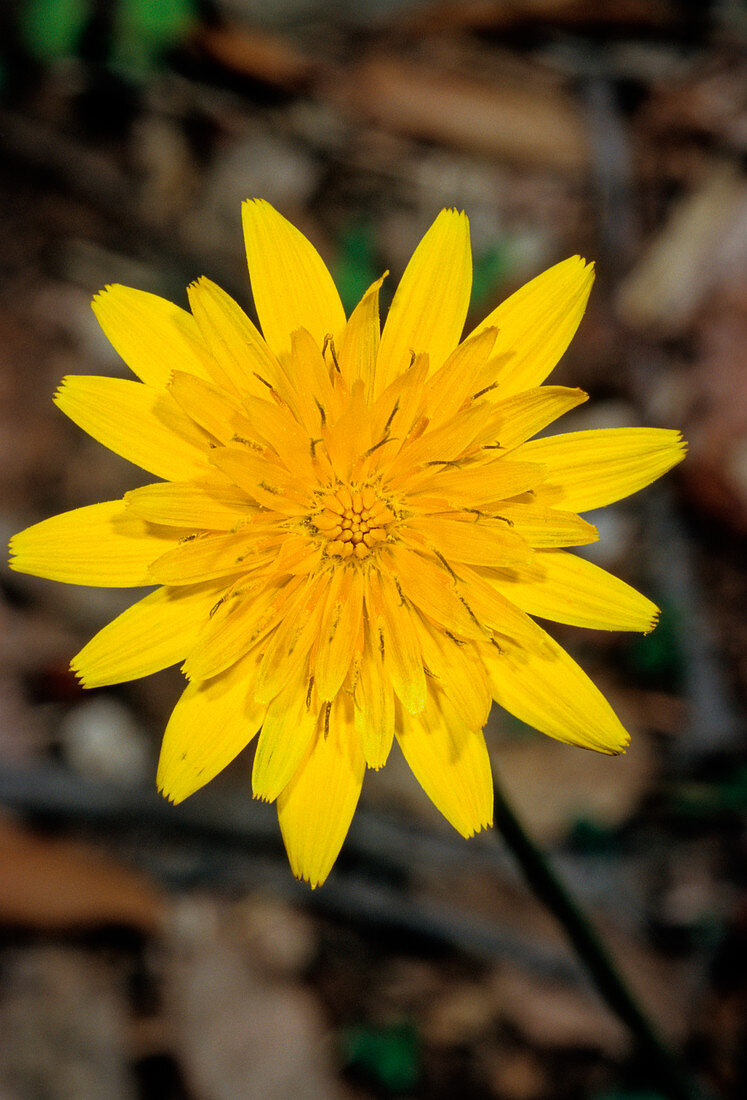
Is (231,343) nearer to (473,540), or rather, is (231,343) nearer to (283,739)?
(473,540)

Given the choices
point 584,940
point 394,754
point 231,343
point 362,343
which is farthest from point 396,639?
point 394,754

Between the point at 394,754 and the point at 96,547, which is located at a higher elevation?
the point at 96,547

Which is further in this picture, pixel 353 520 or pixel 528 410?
pixel 353 520

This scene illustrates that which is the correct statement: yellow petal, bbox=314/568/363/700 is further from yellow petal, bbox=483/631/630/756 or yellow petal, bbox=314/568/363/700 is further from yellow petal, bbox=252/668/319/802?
yellow petal, bbox=483/631/630/756

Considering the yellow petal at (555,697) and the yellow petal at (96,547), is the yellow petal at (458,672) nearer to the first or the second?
the yellow petal at (555,697)

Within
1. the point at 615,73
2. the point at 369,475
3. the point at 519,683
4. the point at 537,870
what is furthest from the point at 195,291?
the point at 615,73

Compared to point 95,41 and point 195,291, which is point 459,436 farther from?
point 95,41

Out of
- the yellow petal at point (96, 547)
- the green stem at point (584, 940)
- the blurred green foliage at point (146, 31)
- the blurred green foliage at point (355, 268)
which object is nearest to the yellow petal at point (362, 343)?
the yellow petal at point (96, 547)
